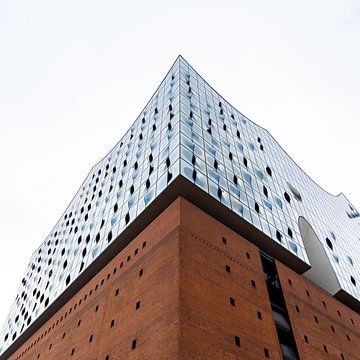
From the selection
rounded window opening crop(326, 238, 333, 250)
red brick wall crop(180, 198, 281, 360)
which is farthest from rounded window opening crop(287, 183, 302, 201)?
red brick wall crop(180, 198, 281, 360)

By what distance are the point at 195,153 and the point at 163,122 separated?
4.83 metres

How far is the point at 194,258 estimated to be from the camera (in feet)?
47.6

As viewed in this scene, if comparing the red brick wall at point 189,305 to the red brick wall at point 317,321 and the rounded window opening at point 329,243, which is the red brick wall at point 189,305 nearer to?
the red brick wall at point 317,321

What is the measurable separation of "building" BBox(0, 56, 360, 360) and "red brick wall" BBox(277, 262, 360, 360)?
0.07 meters

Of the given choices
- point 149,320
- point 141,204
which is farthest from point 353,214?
point 149,320

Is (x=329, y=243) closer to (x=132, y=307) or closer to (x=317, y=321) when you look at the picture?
(x=317, y=321)

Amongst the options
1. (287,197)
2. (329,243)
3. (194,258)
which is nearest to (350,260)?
(329,243)

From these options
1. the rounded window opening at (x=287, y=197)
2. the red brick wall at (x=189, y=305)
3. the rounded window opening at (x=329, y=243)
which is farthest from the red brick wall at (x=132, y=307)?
the rounded window opening at (x=329, y=243)

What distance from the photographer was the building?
13.5 m

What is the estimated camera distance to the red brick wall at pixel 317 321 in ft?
55.5

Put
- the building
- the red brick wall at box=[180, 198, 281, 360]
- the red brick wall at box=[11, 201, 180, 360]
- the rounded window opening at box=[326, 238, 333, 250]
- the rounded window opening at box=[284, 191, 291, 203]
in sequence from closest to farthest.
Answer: the red brick wall at box=[180, 198, 281, 360] → the red brick wall at box=[11, 201, 180, 360] → the building → the rounded window opening at box=[284, 191, 291, 203] → the rounded window opening at box=[326, 238, 333, 250]

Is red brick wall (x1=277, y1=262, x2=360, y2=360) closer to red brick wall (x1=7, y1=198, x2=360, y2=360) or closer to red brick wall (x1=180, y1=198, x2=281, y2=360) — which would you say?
red brick wall (x1=7, y1=198, x2=360, y2=360)

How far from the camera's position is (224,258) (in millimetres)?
15859

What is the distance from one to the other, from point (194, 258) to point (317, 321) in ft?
28.0
